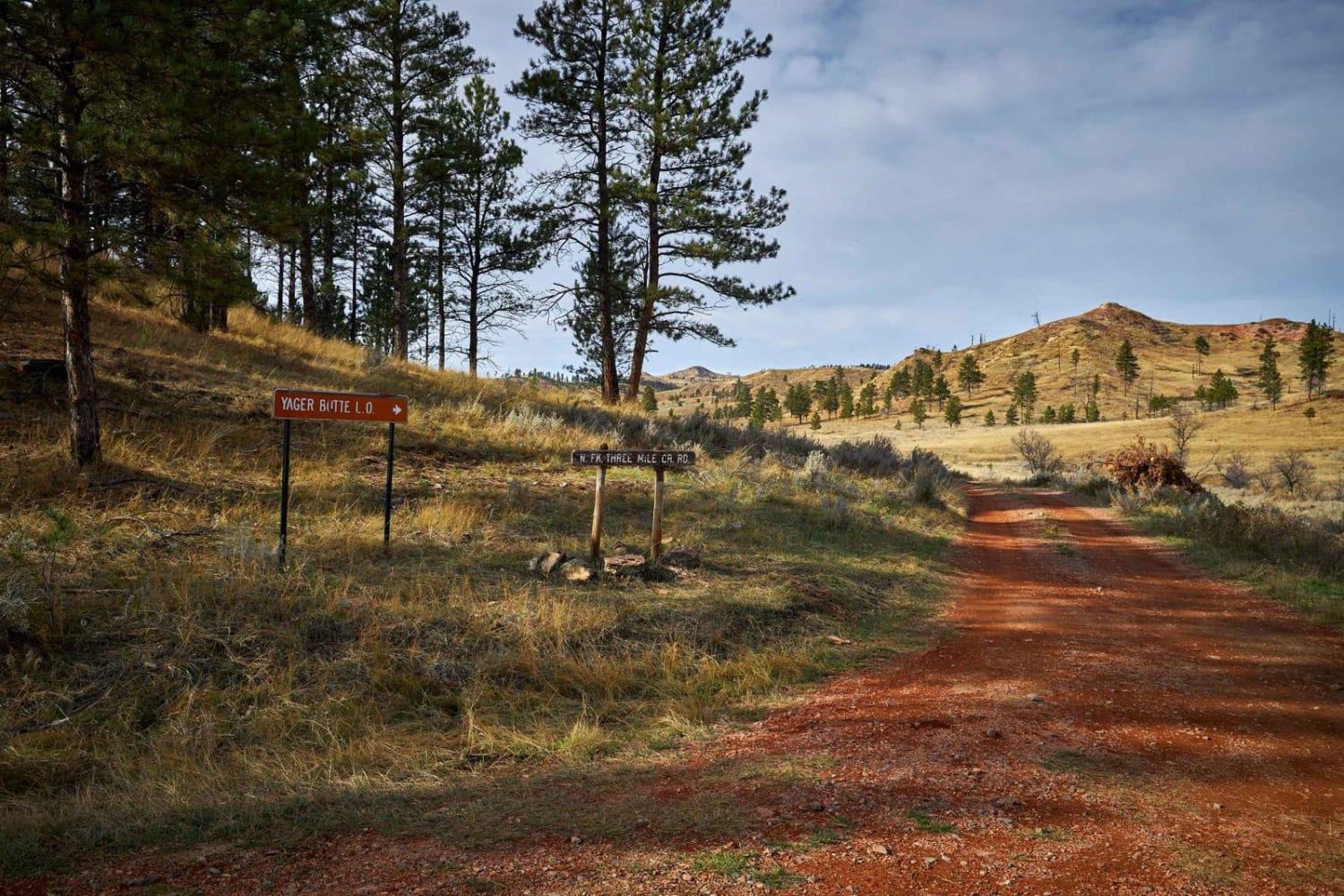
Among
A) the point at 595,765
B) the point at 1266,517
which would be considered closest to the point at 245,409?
the point at 595,765

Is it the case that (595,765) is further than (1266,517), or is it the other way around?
(1266,517)

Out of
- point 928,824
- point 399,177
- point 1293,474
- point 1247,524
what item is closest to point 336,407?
point 928,824

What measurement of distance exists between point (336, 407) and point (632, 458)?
3.50 m

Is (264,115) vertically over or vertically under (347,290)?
under

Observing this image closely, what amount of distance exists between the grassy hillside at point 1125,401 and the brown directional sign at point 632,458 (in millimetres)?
25538

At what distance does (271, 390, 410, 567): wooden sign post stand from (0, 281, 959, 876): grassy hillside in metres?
0.57

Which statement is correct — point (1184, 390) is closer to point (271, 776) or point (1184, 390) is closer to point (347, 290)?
point (347, 290)

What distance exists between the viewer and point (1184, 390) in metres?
126

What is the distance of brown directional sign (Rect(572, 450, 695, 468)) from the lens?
29.7 feet

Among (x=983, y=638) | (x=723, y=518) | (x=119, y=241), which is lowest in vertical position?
(x=983, y=638)

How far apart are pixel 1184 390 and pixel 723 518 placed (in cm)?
14500

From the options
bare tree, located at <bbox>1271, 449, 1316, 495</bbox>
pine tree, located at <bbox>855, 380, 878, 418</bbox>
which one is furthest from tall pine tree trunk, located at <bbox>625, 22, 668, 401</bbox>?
pine tree, located at <bbox>855, 380, 878, 418</bbox>

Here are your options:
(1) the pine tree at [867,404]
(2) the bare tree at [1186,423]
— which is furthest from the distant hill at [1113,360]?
(2) the bare tree at [1186,423]

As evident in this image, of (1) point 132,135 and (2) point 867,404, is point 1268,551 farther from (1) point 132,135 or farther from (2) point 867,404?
(2) point 867,404
